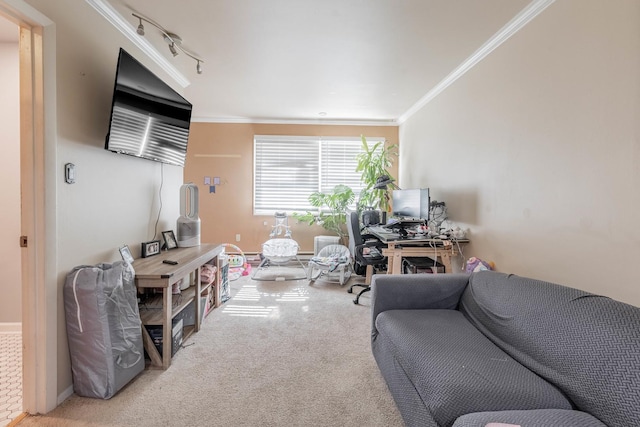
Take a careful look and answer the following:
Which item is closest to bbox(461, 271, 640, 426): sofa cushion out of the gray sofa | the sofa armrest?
the gray sofa

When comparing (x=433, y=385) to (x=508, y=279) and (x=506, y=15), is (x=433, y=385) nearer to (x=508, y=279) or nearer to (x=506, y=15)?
(x=508, y=279)

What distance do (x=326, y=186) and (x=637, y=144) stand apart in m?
3.83

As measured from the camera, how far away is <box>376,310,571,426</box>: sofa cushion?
100 cm

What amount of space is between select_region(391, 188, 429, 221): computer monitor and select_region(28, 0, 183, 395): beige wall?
9.45ft

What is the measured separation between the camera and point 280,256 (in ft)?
12.6

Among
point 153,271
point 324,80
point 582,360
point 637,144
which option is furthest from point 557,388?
point 324,80

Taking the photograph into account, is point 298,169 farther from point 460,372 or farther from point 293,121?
point 460,372

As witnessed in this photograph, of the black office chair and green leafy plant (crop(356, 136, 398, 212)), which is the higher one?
green leafy plant (crop(356, 136, 398, 212))

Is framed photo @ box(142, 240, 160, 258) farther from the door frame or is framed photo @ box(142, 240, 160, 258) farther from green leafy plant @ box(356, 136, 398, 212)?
green leafy plant @ box(356, 136, 398, 212)

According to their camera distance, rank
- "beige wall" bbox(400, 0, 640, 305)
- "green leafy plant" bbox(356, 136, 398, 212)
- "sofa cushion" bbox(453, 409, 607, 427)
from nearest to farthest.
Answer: "sofa cushion" bbox(453, 409, 607, 427) → "beige wall" bbox(400, 0, 640, 305) → "green leafy plant" bbox(356, 136, 398, 212)

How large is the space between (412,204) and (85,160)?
3.13 meters

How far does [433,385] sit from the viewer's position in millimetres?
1081

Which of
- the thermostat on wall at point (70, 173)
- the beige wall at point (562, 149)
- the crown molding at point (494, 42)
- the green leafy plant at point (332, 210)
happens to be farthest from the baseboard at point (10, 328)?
the crown molding at point (494, 42)

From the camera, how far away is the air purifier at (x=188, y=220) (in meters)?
2.69
